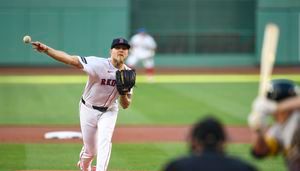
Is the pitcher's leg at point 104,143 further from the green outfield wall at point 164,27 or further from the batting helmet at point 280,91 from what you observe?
the green outfield wall at point 164,27

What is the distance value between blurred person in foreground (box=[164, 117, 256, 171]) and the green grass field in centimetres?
699

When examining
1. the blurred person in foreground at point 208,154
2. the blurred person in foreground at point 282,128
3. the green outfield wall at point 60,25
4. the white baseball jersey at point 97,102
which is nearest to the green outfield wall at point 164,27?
the green outfield wall at point 60,25

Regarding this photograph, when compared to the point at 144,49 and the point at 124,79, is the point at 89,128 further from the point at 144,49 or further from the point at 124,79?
the point at 144,49

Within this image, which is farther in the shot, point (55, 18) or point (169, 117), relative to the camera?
point (55, 18)

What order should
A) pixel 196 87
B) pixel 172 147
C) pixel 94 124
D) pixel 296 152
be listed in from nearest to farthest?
pixel 296 152 < pixel 94 124 < pixel 172 147 < pixel 196 87

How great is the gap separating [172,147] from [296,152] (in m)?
8.18

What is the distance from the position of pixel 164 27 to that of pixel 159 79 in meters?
6.23

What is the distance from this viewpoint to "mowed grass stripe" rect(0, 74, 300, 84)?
1120 inches

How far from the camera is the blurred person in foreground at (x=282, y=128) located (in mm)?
5875

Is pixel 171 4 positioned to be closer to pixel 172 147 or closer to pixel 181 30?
pixel 181 30

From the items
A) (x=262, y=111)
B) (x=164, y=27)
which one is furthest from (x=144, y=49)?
(x=262, y=111)

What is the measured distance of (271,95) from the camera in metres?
5.94

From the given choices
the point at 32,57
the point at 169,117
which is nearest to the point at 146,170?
the point at 169,117

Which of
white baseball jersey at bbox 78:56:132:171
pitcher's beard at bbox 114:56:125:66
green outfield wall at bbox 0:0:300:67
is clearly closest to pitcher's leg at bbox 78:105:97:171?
white baseball jersey at bbox 78:56:132:171
